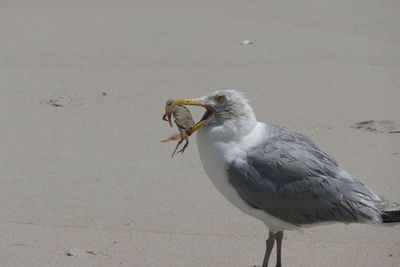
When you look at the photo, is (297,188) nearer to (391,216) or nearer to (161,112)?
(391,216)

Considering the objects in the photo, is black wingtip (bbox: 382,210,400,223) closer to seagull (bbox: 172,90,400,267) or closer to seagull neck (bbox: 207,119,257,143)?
seagull (bbox: 172,90,400,267)

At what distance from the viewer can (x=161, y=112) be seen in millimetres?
8055

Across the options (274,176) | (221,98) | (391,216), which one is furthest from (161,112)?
(391,216)

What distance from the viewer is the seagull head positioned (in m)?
5.22

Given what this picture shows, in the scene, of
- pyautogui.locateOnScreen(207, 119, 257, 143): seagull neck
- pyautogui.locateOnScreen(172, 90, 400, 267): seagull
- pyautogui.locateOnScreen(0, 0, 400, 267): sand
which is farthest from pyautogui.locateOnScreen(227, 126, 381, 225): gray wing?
pyautogui.locateOnScreen(0, 0, 400, 267): sand

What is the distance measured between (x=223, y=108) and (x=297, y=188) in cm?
61

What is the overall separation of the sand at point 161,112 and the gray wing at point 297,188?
48 cm

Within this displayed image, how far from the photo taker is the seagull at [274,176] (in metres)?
5.11

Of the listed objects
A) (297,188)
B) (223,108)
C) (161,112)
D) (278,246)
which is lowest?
(161,112)

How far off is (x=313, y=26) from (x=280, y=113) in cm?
275

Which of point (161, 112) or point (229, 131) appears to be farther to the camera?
point (161, 112)

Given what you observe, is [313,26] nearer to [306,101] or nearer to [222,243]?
[306,101]

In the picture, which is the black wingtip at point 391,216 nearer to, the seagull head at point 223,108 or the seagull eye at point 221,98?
the seagull head at point 223,108

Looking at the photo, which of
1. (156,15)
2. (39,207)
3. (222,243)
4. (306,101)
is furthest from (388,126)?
(156,15)
